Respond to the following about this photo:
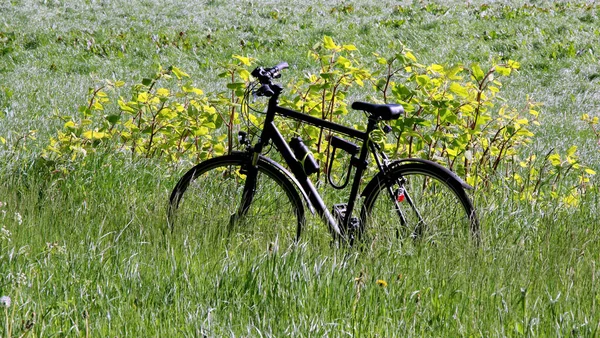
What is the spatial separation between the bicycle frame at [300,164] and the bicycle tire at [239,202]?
2.0 inches

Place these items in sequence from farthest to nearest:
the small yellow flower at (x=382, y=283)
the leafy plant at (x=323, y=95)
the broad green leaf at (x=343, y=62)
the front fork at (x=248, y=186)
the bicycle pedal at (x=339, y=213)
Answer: the leafy plant at (x=323, y=95), the broad green leaf at (x=343, y=62), the front fork at (x=248, y=186), the bicycle pedal at (x=339, y=213), the small yellow flower at (x=382, y=283)

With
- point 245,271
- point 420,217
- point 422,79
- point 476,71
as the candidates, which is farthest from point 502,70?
point 245,271

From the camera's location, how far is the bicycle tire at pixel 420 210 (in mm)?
4273

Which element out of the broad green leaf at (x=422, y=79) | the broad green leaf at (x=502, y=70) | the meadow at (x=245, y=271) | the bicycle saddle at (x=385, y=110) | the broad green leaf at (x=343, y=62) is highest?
the broad green leaf at (x=502, y=70)

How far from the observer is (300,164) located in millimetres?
4578

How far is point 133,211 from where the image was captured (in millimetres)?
4598

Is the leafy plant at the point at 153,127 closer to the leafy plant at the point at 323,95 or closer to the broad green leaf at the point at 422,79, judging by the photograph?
the leafy plant at the point at 323,95

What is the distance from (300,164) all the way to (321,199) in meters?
0.23

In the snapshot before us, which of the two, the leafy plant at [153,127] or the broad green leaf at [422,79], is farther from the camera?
the leafy plant at [153,127]

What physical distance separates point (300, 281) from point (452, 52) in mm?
12169

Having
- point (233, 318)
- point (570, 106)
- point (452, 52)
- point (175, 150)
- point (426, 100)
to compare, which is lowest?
point (233, 318)

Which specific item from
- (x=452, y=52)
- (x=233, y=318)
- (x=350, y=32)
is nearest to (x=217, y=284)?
(x=233, y=318)

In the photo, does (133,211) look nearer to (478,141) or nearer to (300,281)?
(300,281)

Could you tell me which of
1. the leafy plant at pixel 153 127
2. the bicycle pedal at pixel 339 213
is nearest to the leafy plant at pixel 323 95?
the leafy plant at pixel 153 127
